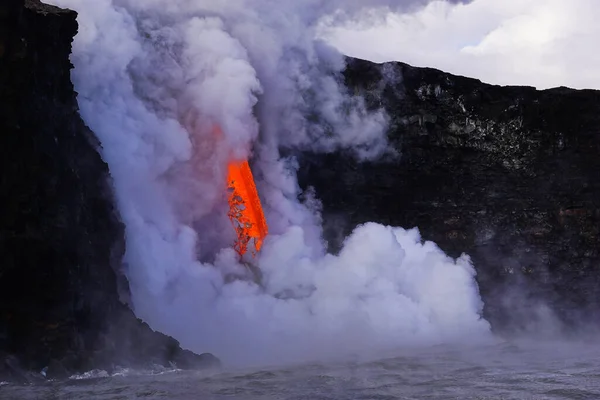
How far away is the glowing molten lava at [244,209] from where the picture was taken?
4981cm

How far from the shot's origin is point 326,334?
151ft

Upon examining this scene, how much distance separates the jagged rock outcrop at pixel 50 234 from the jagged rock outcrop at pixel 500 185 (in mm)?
28522

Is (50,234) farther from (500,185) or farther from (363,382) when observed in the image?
(500,185)

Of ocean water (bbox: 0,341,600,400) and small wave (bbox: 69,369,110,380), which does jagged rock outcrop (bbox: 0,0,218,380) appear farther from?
ocean water (bbox: 0,341,600,400)

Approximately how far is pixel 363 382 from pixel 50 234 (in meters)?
12.7

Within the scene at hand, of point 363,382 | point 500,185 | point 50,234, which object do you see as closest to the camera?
point 363,382

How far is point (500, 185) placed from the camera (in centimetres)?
6506

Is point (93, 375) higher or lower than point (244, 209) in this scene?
lower

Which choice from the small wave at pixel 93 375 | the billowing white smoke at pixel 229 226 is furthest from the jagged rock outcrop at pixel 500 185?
the small wave at pixel 93 375

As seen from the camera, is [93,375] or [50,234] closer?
[93,375]

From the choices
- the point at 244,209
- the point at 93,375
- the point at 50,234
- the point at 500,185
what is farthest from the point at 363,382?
the point at 500,185

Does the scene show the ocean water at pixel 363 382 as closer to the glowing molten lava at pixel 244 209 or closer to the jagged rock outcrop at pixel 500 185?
the glowing molten lava at pixel 244 209

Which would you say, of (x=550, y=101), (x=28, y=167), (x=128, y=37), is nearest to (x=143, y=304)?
(x=28, y=167)

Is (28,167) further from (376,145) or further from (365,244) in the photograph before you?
(376,145)
